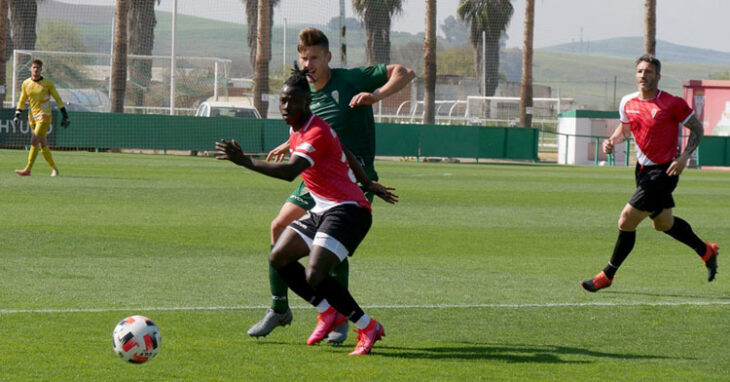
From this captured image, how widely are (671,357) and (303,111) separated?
271 cm

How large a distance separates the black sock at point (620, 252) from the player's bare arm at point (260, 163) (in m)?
4.18

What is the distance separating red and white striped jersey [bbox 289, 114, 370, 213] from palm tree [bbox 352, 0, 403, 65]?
176 ft

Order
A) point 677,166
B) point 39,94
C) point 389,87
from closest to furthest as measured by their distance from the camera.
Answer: point 389,87
point 677,166
point 39,94

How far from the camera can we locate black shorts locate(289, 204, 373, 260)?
6.90m

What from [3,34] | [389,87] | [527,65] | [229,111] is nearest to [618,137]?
[389,87]

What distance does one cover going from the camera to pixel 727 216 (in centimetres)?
1856

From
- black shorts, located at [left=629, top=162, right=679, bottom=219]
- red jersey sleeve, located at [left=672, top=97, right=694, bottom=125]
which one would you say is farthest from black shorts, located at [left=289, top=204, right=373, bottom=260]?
red jersey sleeve, located at [left=672, top=97, right=694, bottom=125]

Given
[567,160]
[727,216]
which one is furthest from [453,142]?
[727,216]

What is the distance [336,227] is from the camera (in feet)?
22.7

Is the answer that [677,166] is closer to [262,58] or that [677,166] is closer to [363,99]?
[363,99]

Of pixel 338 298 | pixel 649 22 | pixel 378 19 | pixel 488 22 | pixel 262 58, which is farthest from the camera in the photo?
pixel 488 22

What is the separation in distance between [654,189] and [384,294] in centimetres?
262

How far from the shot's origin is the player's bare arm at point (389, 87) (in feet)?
24.7

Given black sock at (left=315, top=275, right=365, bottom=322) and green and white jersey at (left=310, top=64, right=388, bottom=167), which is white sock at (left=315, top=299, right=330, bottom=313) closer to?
black sock at (left=315, top=275, right=365, bottom=322)
